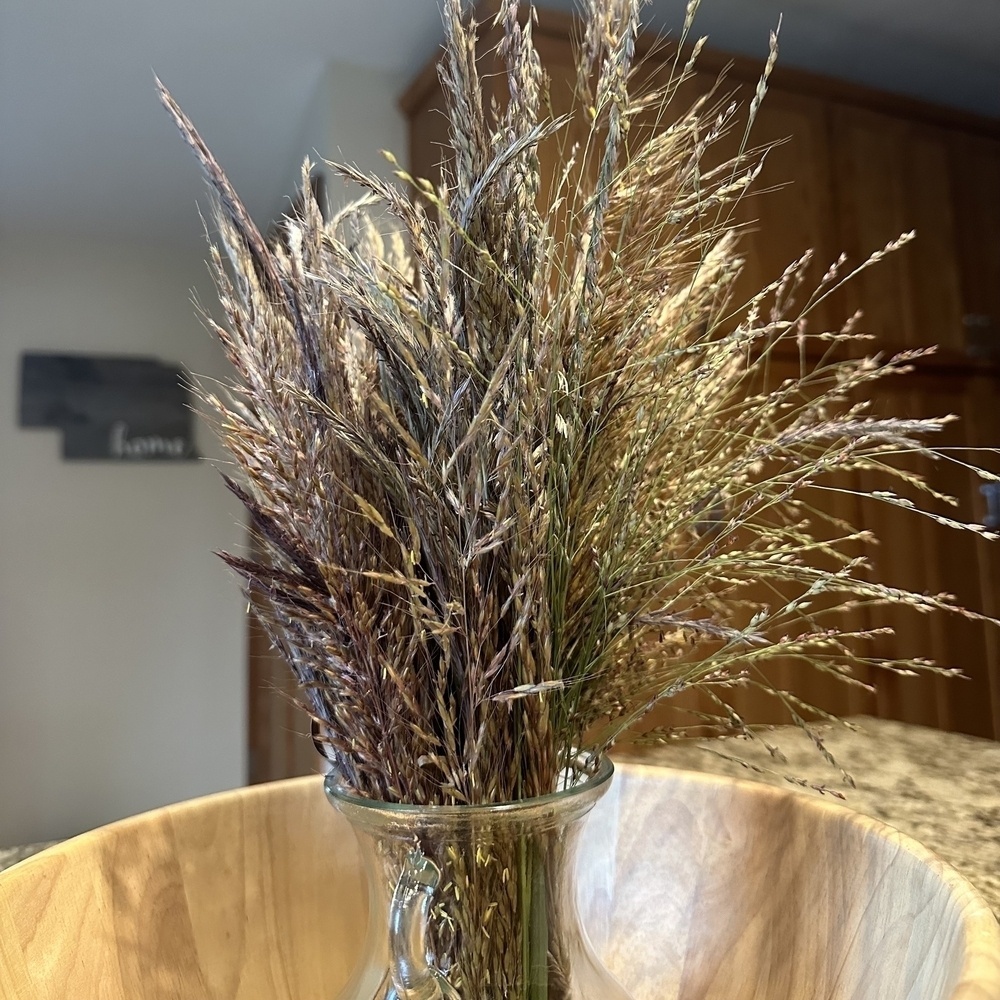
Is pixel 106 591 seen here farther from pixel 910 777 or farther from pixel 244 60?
pixel 910 777

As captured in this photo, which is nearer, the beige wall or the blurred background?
the blurred background

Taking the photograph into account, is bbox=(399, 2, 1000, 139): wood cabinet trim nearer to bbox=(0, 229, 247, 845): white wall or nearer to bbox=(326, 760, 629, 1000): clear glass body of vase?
bbox=(0, 229, 247, 845): white wall

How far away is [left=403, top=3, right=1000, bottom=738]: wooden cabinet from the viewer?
6.50ft

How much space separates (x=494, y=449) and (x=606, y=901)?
1.11 ft

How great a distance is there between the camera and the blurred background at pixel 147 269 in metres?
1.80

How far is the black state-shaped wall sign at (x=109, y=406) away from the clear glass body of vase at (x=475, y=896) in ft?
9.16

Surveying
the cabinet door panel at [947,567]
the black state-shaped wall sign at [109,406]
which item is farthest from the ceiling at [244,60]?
the cabinet door panel at [947,567]

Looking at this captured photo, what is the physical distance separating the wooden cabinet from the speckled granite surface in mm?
732

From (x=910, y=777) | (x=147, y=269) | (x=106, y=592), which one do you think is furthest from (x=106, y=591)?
(x=910, y=777)

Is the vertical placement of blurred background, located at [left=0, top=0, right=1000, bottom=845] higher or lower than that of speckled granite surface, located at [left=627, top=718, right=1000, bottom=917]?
higher

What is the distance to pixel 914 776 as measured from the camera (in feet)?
3.01

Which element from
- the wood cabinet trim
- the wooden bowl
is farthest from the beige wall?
the wooden bowl

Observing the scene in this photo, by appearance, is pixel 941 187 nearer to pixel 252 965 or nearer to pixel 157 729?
pixel 252 965

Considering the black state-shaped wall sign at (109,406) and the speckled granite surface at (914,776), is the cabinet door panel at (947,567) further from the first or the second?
the black state-shaped wall sign at (109,406)
